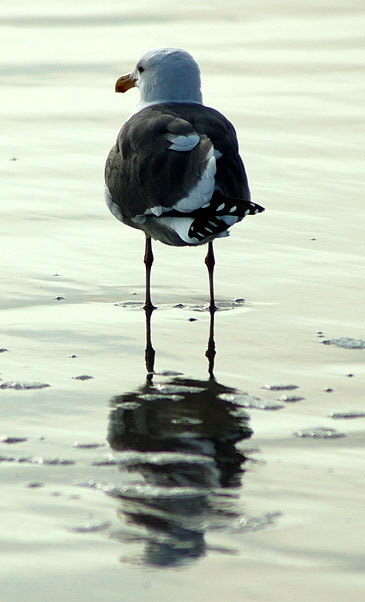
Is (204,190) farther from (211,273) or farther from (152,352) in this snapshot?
(211,273)

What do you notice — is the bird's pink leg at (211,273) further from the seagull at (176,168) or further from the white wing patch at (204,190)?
the white wing patch at (204,190)

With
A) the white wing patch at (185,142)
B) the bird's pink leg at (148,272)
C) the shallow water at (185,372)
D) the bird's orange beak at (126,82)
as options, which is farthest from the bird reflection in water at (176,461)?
the bird's orange beak at (126,82)

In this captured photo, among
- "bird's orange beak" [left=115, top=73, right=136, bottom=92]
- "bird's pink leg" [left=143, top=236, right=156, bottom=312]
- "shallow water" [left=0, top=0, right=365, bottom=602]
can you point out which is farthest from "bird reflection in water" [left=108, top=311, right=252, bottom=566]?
"bird's orange beak" [left=115, top=73, right=136, bottom=92]

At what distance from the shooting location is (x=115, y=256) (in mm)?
7332

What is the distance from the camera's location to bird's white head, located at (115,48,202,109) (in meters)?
6.85

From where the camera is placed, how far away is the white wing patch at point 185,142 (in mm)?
5926

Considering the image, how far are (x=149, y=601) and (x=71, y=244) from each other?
420cm

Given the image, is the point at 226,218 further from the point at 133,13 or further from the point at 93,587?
the point at 133,13

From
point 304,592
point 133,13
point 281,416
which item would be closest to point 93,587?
point 304,592

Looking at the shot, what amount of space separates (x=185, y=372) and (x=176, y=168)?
98 cm

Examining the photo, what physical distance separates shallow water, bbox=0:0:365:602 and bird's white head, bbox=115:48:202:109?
36.8 inches

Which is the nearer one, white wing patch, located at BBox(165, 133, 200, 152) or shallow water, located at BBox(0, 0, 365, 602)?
shallow water, located at BBox(0, 0, 365, 602)

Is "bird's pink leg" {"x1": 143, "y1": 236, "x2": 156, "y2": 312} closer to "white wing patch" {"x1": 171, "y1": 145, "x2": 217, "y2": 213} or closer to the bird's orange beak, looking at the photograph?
"white wing patch" {"x1": 171, "y1": 145, "x2": 217, "y2": 213}

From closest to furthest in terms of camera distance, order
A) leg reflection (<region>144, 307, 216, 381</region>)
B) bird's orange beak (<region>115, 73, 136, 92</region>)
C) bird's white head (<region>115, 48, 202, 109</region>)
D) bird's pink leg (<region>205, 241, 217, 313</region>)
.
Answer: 1. leg reflection (<region>144, 307, 216, 381</region>)
2. bird's pink leg (<region>205, 241, 217, 313</region>)
3. bird's white head (<region>115, 48, 202, 109</region>)
4. bird's orange beak (<region>115, 73, 136, 92</region>)
